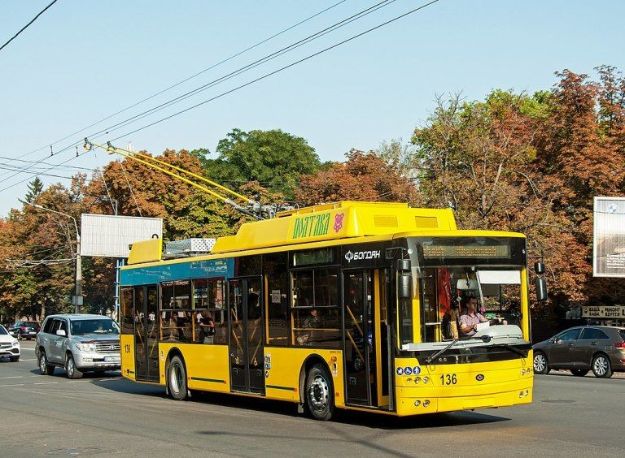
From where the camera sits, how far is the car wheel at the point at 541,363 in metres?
29.3

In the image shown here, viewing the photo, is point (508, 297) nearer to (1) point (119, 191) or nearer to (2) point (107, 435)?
(2) point (107, 435)

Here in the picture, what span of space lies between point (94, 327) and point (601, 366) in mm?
15031

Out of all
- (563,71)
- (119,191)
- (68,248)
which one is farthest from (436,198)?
(68,248)

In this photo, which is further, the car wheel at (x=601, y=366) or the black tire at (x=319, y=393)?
the car wheel at (x=601, y=366)

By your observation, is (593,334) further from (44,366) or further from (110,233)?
(110,233)

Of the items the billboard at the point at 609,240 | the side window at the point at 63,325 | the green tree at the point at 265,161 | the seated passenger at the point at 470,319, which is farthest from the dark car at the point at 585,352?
the green tree at the point at 265,161

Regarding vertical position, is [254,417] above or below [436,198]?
below

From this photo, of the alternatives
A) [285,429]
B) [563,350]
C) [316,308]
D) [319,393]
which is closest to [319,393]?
[319,393]

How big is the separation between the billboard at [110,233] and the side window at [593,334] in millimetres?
36413

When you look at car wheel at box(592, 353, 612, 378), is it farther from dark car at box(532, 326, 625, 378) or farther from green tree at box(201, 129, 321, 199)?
green tree at box(201, 129, 321, 199)

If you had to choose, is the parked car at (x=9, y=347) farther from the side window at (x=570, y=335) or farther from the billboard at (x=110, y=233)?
the side window at (x=570, y=335)

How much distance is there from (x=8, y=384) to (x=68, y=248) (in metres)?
58.5

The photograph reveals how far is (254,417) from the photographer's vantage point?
16297 mm

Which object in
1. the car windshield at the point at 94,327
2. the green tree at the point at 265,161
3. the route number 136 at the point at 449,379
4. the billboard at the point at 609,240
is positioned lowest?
the route number 136 at the point at 449,379
